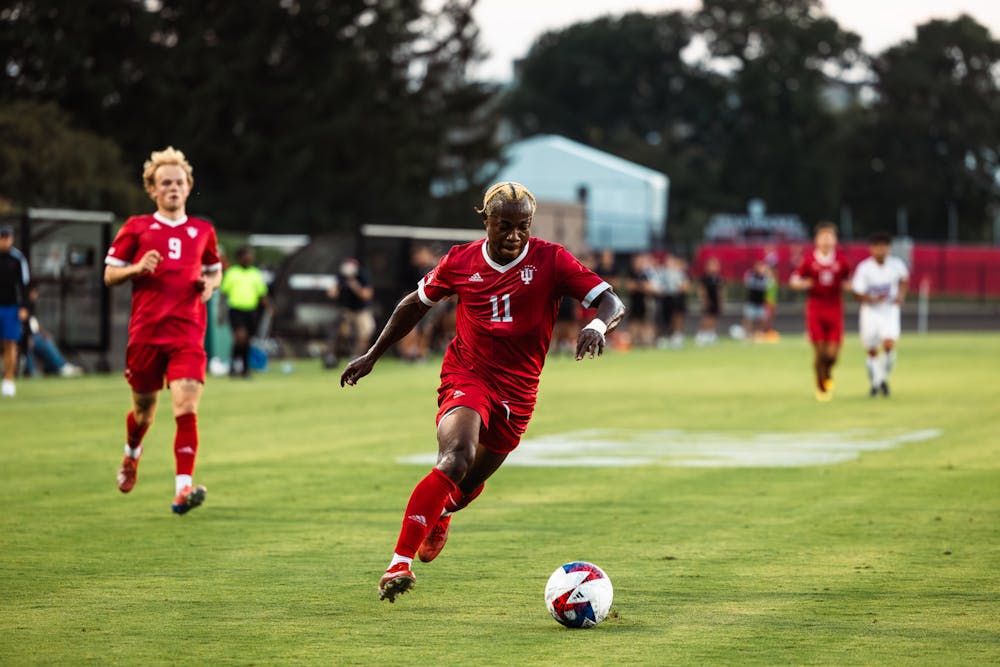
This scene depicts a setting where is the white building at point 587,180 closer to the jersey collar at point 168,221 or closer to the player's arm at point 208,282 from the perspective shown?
the player's arm at point 208,282

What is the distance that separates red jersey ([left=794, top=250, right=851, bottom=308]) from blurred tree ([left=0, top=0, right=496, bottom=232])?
35527mm

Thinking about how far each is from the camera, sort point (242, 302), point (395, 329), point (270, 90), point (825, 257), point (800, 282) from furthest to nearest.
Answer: point (270, 90) < point (242, 302) < point (825, 257) < point (800, 282) < point (395, 329)

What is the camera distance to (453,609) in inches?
303

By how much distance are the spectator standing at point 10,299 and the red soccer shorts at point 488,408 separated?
1512 cm

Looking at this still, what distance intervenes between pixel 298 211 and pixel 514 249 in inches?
2059

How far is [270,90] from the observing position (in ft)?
192

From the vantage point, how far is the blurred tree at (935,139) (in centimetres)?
10225

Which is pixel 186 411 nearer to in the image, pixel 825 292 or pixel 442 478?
pixel 442 478

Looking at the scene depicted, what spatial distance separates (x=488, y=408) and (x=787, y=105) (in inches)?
4040

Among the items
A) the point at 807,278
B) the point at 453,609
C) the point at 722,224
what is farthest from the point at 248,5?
the point at 453,609

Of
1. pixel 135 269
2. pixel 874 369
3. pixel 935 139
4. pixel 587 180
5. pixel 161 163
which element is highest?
pixel 935 139

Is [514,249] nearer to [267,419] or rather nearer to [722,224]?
[267,419]

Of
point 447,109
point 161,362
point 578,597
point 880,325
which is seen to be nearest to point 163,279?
point 161,362

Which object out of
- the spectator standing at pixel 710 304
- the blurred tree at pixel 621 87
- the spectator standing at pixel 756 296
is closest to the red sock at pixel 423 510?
the spectator standing at pixel 710 304
